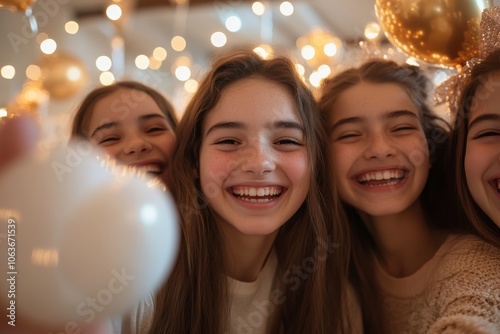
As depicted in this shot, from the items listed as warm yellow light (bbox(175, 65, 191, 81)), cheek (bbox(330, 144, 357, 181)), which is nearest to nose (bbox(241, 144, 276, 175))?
cheek (bbox(330, 144, 357, 181))

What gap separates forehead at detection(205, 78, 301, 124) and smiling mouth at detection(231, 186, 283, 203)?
0.16m

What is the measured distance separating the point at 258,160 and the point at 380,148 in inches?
12.8

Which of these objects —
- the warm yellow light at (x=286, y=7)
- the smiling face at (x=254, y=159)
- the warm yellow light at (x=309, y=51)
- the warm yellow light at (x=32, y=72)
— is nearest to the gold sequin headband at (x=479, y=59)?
the smiling face at (x=254, y=159)

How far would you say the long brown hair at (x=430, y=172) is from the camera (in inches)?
54.6

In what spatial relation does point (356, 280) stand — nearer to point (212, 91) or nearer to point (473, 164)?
point (473, 164)

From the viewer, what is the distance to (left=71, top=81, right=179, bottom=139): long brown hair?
158cm

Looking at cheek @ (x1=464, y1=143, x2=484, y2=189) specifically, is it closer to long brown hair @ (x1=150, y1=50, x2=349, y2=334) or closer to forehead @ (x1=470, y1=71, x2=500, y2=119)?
forehead @ (x1=470, y1=71, x2=500, y2=119)

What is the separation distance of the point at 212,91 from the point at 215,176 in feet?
0.75

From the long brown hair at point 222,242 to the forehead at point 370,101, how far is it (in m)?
0.09

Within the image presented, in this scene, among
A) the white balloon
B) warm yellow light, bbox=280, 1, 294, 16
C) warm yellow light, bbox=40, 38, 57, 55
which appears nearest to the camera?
the white balloon

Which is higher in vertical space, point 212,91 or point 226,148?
point 212,91

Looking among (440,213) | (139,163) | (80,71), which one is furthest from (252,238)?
(80,71)

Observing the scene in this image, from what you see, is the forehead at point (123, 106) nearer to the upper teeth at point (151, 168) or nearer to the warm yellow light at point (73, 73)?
the upper teeth at point (151, 168)

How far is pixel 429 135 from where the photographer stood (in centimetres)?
143
